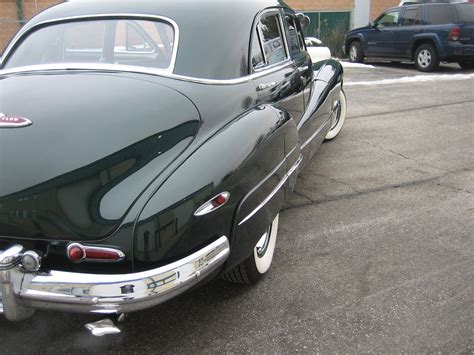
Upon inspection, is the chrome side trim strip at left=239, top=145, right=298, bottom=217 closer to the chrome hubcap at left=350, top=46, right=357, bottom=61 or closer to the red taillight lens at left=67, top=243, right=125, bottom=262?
the red taillight lens at left=67, top=243, right=125, bottom=262

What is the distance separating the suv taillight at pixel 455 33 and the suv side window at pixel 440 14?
1.04ft

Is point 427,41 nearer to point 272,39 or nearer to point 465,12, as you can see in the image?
point 465,12

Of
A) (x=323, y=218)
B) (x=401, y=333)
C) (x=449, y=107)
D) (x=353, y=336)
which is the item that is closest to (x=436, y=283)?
(x=401, y=333)

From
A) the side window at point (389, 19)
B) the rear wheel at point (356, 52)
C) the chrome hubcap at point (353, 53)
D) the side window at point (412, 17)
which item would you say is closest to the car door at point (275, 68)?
the side window at point (412, 17)

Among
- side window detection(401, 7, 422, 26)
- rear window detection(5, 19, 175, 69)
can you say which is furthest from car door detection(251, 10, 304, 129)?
side window detection(401, 7, 422, 26)

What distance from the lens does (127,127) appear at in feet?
7.00

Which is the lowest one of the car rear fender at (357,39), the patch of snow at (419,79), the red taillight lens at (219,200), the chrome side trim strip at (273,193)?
the patch of snow at (419,79)

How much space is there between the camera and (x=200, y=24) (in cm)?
288

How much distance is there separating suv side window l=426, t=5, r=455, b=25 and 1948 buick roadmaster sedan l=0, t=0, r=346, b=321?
33.9ft

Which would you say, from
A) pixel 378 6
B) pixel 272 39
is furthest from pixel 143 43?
pixel 378 6

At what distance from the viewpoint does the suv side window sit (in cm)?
1174

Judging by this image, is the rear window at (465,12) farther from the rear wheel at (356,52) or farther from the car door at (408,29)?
the rear wheel at (356,52)

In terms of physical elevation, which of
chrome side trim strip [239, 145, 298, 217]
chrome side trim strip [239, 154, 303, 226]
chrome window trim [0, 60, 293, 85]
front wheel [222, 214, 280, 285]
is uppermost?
chrome window trim [0, 60, 293, 85]

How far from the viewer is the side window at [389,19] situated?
13.1 m
